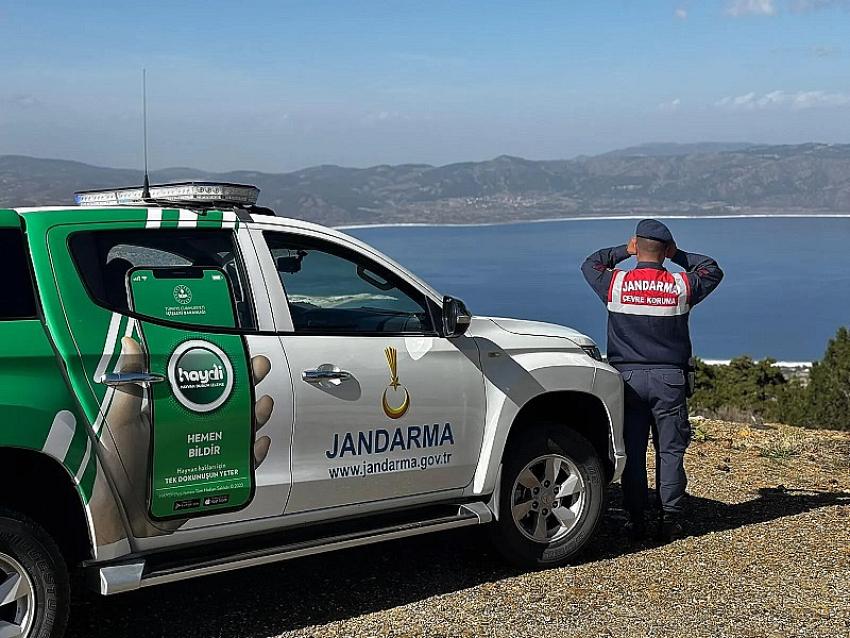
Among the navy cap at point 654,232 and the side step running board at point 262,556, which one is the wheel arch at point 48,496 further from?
the navy cap at point 654,232

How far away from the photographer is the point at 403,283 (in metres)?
5.49

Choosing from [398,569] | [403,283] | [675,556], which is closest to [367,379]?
[403,283]

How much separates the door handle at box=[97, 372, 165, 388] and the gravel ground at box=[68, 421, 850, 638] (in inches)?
50.8

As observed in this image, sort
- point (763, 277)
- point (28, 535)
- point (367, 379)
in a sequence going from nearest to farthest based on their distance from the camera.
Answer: point (28, 535)
point (367, 379)
point (763, 277)

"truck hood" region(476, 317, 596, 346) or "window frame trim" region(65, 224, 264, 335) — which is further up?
"window frame trim" region(65, 224, 264, 335)

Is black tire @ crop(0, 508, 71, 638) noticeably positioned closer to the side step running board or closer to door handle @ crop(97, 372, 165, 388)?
the side step running board

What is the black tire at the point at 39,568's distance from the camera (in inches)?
164

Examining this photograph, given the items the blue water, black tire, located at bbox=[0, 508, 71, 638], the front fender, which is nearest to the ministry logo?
black tire, located at bbox=[0, 508, 71, 638]

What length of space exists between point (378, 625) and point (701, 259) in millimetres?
3123

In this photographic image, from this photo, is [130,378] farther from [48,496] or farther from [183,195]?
[183,195]

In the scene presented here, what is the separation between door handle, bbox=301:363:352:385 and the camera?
4.94 meters

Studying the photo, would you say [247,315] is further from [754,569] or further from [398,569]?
[754,569]

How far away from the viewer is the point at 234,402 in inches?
183

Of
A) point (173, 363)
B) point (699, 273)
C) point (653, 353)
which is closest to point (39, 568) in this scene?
point (173, 363)
